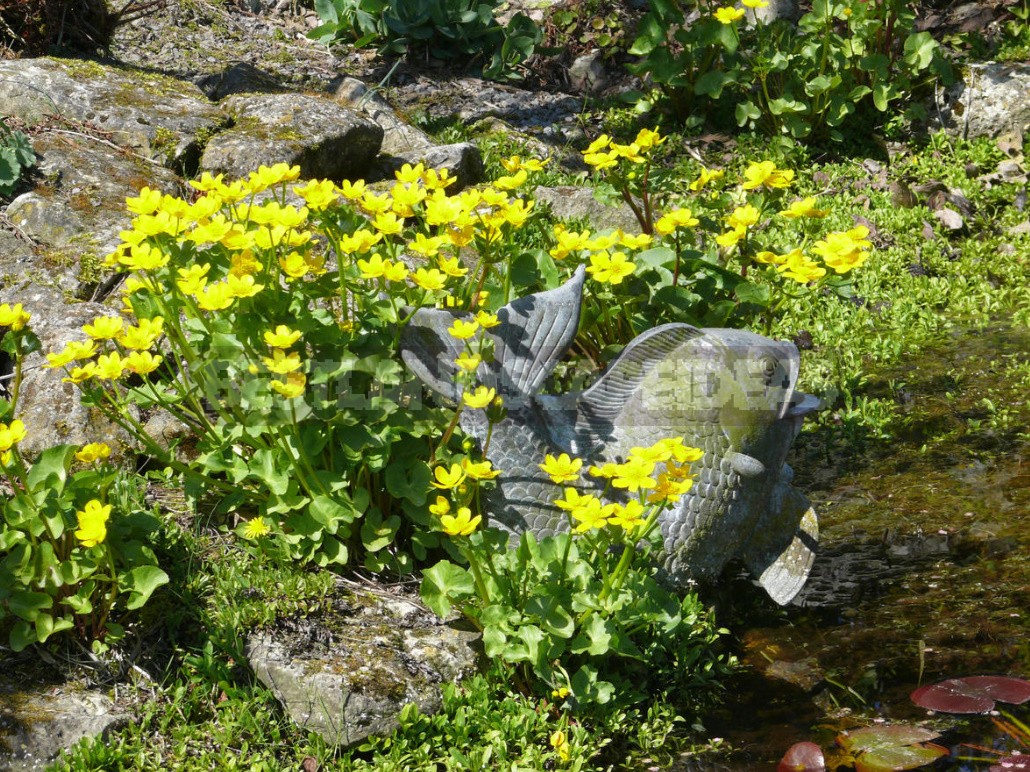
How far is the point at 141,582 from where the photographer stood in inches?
107

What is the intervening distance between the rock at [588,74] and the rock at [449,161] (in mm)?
1913

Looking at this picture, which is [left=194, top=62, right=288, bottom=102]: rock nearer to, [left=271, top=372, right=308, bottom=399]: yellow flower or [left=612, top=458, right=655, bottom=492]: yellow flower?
[left=271, top=372, right=308, bottom=399]: yellow flower

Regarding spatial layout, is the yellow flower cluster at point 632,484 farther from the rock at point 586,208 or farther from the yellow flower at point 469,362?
the rock at point 586,208

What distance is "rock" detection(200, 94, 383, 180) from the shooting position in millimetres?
4844

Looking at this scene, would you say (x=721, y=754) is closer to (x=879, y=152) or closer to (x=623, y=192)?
(x=623, y=192)

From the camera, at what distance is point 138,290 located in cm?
300

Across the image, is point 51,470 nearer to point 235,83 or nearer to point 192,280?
point 192,280

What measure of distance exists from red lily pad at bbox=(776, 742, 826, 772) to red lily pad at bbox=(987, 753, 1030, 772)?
39cm

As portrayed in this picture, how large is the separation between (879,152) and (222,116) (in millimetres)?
3728

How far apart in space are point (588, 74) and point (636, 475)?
5424 mm

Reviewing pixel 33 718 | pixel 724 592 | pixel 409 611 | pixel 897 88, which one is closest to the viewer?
pixel 33 718

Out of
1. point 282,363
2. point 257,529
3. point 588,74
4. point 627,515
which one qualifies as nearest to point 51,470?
point 257,529

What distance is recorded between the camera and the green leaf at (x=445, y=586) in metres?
2.80

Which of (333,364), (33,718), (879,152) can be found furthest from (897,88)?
(33,718)
